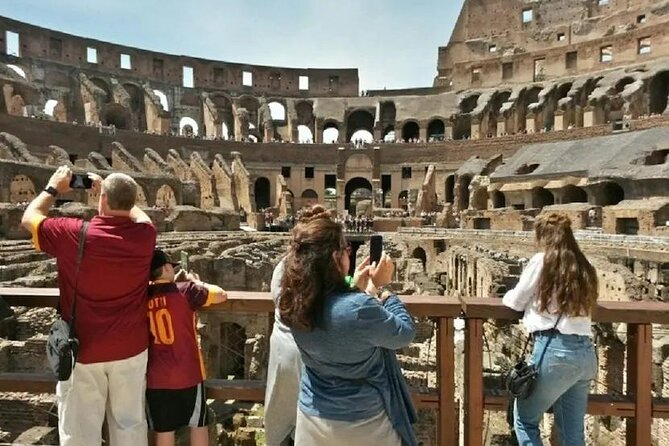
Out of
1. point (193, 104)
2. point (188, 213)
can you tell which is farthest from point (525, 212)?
point (193, 104)

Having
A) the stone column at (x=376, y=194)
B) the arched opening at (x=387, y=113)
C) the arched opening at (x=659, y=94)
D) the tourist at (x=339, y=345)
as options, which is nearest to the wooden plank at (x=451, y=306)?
the tourist at (x=339, y=345)

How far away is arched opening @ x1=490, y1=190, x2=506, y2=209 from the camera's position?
3628 cm

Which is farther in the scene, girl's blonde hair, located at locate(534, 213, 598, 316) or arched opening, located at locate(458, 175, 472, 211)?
arched opening, located at locate(458, 175, 472, 211)

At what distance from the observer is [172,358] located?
2949 mm

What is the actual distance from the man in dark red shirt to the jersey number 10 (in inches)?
1.8

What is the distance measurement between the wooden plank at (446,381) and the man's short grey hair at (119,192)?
1987 mm

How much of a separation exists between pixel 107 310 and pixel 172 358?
45 centimetres

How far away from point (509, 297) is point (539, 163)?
3601 centimetres

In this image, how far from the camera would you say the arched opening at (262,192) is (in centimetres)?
5003

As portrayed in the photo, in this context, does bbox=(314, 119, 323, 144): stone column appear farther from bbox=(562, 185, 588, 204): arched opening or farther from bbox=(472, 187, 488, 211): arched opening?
bbox=(562, 185, 588, 204): arched opening

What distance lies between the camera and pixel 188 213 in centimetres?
3030

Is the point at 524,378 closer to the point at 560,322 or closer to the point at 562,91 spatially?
the point at 560,322

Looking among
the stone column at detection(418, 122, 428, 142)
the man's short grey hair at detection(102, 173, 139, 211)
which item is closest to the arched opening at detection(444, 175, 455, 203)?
the stone column at detection(418, 122, 428, 142)

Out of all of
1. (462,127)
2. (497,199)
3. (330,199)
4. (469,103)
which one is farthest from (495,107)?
(497,199)
